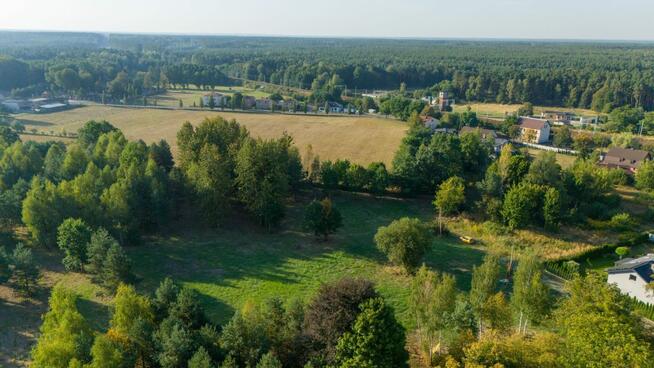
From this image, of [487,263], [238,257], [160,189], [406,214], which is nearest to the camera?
[487,263]

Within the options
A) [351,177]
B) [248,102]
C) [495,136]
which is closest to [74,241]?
[351,177]

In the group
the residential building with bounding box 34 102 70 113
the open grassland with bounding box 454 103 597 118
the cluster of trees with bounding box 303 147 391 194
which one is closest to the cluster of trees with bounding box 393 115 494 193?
the cluster of trees with bounding box 303 147 391 194

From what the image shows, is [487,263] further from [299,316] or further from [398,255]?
[299,316]

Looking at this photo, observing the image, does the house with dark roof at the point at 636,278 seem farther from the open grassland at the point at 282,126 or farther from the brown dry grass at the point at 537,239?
the open grassland at the point at 282,126

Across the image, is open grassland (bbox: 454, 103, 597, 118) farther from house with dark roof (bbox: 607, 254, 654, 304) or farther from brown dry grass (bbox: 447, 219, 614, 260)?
house with dark roof (bbox: 607, 254, 654, 304)

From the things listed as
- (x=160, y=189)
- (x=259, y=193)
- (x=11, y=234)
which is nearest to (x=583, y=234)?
(x=259, y=193)

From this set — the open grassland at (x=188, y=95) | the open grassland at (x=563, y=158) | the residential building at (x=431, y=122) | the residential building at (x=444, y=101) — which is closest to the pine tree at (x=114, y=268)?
the open grassland at (x=563, y=158)

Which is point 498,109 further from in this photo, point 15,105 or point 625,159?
point 15,105
